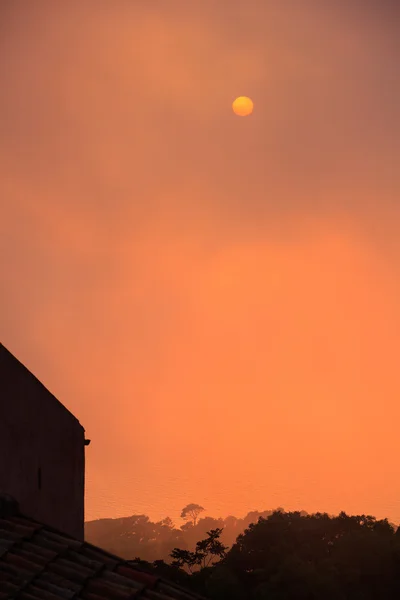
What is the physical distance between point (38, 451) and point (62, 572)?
4316mm

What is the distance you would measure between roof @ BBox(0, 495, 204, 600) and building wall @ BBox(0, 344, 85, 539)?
6.69 ft

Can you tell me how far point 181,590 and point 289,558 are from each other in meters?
40.1

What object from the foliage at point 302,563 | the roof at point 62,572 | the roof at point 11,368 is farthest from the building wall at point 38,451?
the foliage at point 302,563

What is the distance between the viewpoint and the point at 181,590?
638 centimetres

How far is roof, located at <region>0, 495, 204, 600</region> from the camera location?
18.6 feet

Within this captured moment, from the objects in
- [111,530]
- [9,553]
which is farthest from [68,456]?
[111,530]

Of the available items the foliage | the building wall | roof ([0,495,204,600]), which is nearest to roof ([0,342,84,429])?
the building wall

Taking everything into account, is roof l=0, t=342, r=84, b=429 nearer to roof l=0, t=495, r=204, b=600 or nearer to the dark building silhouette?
the dark building silhouette

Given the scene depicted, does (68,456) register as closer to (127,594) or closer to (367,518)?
(127,594)

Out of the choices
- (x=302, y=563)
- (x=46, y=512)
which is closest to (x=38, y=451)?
(x=46, y=512)

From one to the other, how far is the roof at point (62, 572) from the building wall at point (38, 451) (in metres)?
2.04

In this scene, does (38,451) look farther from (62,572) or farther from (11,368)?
(62,572)

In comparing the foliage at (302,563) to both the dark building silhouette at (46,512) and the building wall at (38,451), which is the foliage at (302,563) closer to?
the building wall at (38,451)

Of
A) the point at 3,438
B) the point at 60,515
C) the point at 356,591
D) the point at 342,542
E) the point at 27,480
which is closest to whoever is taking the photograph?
the point at 3,438
